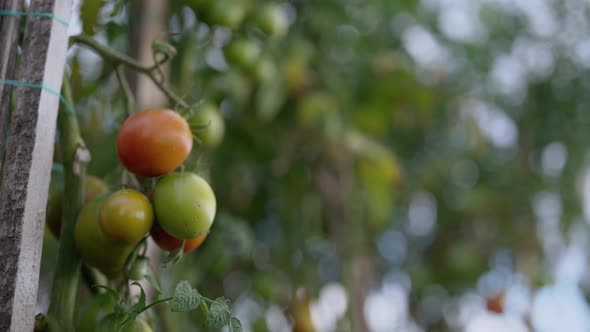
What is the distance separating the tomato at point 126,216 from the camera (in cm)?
74

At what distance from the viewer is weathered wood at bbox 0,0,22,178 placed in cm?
72

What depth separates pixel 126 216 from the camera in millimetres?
740

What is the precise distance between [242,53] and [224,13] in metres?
0.23

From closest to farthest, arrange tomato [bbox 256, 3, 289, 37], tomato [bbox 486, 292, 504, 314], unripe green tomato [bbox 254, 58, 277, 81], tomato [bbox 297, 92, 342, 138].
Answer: tomato [bbox 256, 3, 289, 37] < unripe green tomato [bbox 254, 58, 277, 81] < tomato [bbox 297, 92, 342, 138] < tomato [bbox 486, 292, 504, 314]

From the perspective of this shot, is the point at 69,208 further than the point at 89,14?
No

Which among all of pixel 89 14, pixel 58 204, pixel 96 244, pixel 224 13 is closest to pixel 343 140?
pixel 224 13

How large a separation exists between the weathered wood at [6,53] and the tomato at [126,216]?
0.42ft

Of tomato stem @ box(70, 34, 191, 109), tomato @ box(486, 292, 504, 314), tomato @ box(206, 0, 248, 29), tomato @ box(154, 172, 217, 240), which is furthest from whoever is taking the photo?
tomato @ box(486, 292, 504, 314)

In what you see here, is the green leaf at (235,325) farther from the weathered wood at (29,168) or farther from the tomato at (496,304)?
the tomato at (496,304)

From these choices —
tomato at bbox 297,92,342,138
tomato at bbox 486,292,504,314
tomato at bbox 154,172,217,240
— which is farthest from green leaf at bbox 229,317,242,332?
tomato at bbox 486,292,504,314

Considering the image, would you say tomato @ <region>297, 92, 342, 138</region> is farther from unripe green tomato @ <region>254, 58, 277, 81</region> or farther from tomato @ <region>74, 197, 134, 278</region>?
tomato @ <region>74, 197, 134, 278</region>

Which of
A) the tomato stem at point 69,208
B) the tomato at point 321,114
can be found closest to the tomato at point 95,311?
the tomato stem at point 69,208

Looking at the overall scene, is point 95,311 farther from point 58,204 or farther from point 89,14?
point 89,14

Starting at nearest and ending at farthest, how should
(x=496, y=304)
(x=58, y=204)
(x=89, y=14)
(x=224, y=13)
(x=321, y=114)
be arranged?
(x=58, y=204) < (x=89, y=14) < (x=224, y=13) < (x=321, y=114) < (x=496, y=304)
